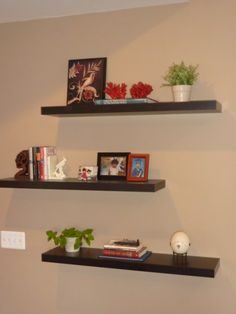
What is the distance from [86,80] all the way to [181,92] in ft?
1.87

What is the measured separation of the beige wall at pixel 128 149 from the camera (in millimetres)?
2146

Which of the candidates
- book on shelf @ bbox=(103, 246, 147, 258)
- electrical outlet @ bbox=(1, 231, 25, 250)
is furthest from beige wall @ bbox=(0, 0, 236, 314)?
book on shelf @ bbox=(103, 246, 147, 258)

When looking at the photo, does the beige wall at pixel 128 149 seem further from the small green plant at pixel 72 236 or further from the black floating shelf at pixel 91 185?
the black floating shelf at pixel 91 185

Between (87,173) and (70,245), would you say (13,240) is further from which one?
(87,173)

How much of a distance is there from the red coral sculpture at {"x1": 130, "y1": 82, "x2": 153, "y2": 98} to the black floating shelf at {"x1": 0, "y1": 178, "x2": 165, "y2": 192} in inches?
17.5

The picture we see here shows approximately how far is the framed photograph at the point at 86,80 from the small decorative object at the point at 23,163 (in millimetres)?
395

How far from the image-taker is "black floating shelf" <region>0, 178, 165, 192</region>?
6.70 ft

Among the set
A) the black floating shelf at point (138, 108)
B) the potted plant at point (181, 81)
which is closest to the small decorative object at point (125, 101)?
the black floating shelf at point (138, 108)

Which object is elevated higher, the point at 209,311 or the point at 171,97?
the point at 171,97

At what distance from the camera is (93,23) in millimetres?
2350

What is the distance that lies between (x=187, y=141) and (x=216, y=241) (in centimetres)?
54

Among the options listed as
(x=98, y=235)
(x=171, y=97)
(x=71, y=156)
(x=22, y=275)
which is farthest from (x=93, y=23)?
(x=22, y=275)

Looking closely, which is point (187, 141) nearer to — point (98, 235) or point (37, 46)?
point (98, 235)

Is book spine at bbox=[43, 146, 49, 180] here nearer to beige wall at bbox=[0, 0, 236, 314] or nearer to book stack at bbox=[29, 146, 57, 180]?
book stack at bbox=[29, 146, 57, 180]
